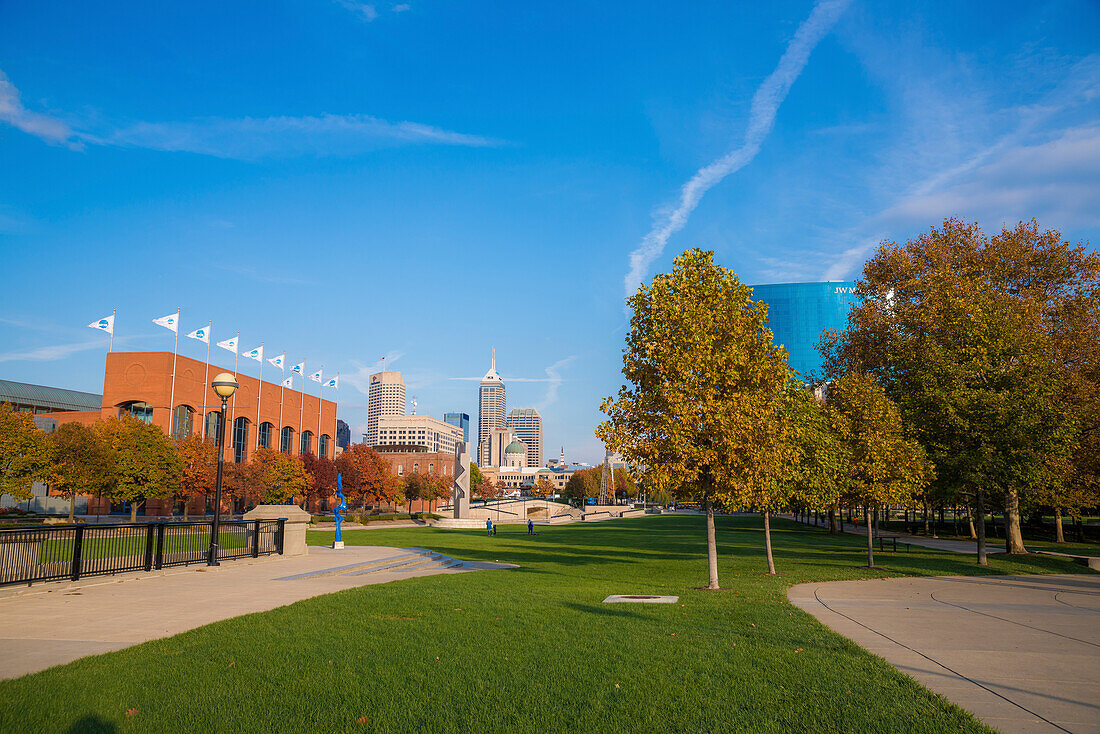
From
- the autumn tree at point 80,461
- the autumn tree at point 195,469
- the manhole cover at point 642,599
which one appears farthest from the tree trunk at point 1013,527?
the autumn tree at point 80,461

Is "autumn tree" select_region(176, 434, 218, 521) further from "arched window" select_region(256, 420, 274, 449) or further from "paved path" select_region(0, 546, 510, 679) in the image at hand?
"paved path" select_region(0, 546, 510, 679)

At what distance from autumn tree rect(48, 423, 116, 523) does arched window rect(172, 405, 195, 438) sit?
64.3ft

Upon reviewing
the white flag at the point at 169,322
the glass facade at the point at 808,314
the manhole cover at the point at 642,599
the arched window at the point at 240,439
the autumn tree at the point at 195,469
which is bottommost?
the manhole cover at the point at 642,599

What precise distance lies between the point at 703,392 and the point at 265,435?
76.8 m

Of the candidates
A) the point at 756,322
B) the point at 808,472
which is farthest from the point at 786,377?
the point at 808,472

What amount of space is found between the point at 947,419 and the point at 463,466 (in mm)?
53598

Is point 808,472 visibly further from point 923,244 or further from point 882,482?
point 923,244

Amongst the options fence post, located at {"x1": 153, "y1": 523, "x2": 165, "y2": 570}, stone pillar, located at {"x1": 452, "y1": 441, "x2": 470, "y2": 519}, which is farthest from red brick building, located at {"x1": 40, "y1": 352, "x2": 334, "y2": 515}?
fence post, located at {"x1": 153, "y1": 523, "x2": 165, "y2": 570}

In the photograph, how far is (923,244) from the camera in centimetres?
3934

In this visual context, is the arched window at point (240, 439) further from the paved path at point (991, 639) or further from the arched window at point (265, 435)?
the paved path at point (991, 639)

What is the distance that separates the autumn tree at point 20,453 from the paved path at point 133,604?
3168 cm

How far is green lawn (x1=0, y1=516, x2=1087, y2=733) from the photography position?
21.2 ft

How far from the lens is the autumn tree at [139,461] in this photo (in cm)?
4888

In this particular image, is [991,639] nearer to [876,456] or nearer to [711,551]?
[711,551]
